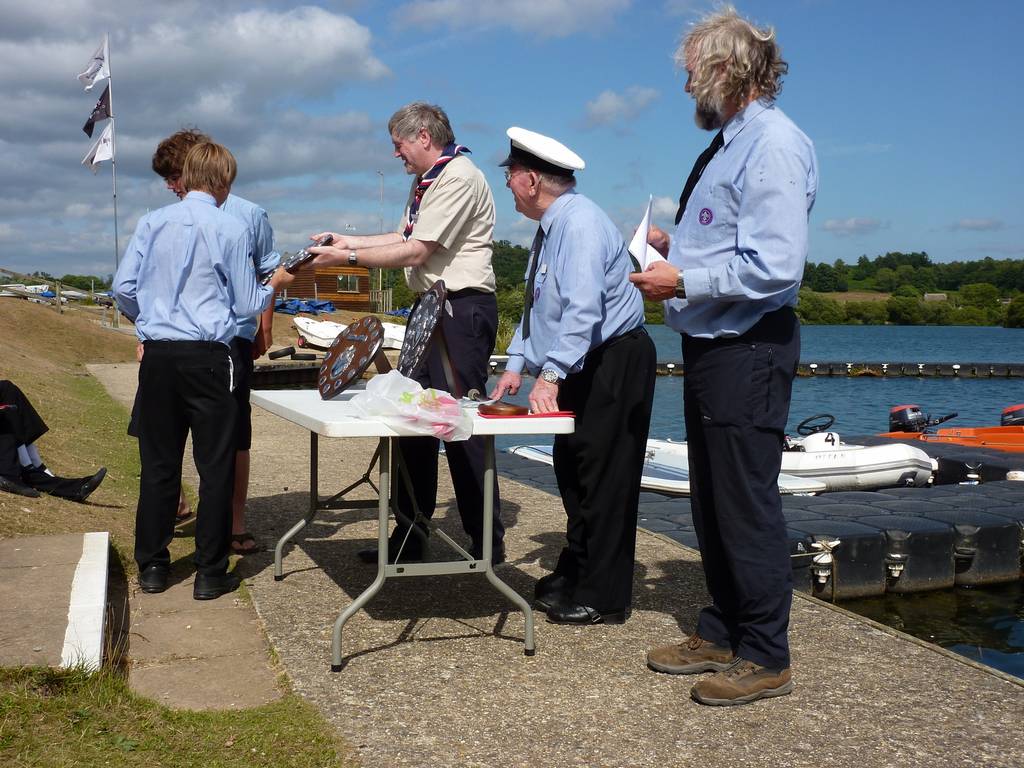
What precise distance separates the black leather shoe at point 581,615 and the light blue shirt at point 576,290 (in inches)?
42.1

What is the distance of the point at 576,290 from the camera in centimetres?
411

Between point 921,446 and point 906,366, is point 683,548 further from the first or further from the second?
point 906,366

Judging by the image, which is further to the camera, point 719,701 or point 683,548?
point 683,548

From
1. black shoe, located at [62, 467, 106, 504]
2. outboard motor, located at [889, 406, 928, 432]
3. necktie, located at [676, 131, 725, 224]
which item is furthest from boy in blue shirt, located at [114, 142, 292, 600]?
outboard motor, located at [889, 406, 928, 432]

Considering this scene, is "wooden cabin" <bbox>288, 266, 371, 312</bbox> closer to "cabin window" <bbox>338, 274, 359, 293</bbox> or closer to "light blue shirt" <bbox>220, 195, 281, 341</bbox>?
"cabin window" <bbox>338, 274, 359, 293</bbox>

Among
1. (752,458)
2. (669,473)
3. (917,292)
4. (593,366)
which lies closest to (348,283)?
(669,473)

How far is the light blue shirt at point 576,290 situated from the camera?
4062 millimetres

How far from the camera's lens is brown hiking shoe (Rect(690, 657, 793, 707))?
3.46m

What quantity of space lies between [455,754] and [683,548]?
3.16 metres

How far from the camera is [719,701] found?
136 inches

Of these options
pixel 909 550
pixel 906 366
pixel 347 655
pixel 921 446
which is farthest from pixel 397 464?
pixel 906 366

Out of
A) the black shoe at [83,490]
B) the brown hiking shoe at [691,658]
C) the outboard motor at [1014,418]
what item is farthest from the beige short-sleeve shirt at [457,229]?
the outboard motor at [1014,418]

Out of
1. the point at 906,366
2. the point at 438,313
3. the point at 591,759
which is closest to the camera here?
the point at 591,759

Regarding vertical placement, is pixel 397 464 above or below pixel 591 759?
above
